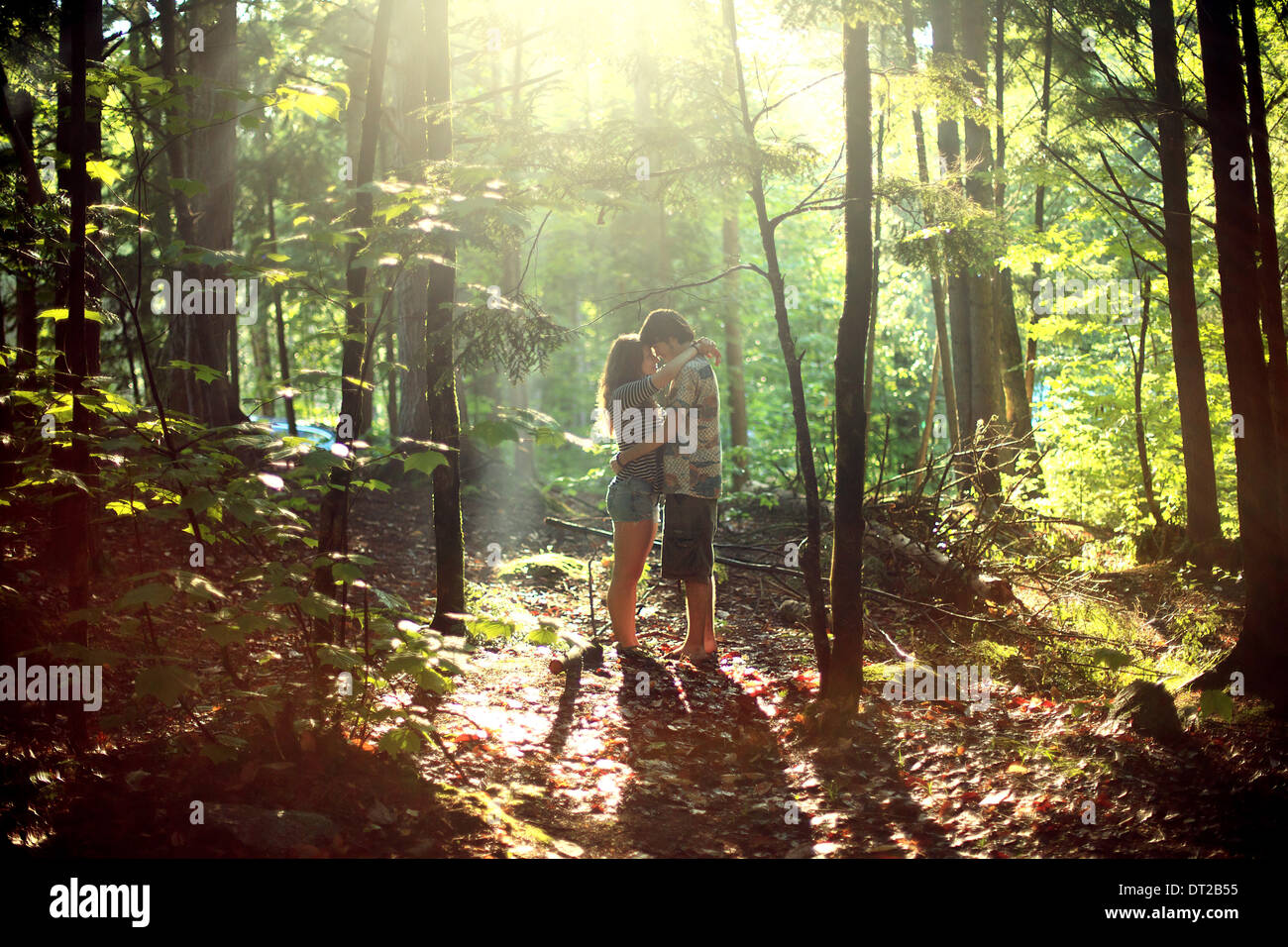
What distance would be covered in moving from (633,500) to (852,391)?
175cm

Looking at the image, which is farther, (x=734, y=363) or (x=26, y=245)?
→ (x=734, y=363)

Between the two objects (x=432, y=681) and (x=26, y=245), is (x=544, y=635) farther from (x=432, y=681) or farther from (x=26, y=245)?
(x=26, y=245)

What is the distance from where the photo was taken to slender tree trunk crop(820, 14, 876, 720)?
4992 millimetres

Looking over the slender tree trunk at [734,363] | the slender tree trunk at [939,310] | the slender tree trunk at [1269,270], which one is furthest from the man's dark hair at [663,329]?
the slender tree trunk at [734,363]

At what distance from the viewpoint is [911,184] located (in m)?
5.57

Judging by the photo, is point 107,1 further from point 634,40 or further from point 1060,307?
point 1060,307

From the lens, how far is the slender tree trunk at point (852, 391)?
499cm

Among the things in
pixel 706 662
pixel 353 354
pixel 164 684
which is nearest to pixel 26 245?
pixel 353 354

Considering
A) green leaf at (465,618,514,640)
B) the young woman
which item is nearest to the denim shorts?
the young woman

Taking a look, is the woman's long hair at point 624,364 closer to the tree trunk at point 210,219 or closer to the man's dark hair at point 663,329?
the man's dark hair at point 663,329

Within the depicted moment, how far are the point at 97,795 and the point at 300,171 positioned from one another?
13.9 metres

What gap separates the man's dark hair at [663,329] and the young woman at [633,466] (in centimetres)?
9

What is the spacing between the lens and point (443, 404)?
5785 millimetres

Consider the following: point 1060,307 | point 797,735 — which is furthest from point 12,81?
point 1060,307
